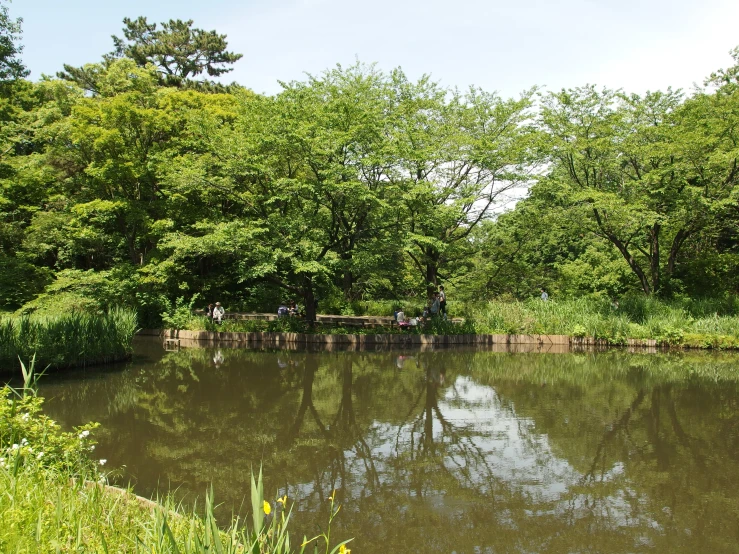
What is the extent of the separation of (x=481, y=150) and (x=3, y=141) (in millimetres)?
16132

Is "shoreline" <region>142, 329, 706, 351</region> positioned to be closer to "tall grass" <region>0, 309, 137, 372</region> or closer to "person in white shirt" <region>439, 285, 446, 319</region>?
"person in white shirt" <region>439, 285, 446, 319</region>

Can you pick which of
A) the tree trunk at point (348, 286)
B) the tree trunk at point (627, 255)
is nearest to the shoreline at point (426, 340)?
the tree trunk at point (627, 255)

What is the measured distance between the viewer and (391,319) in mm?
20891

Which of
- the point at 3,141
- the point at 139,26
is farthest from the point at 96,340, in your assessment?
the point at 139,26

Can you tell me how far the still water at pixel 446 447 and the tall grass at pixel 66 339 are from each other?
705 millimetres

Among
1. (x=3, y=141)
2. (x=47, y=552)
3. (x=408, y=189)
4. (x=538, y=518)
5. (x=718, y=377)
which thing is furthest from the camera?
(x=408, y=189)

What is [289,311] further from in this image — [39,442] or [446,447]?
[39,442]

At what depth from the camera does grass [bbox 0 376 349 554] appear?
2888mm

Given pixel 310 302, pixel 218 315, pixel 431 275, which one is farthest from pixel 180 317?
pixel 431 275

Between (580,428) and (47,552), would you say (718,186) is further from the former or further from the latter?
(47,552)

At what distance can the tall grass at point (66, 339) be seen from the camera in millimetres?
11914

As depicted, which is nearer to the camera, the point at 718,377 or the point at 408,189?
the point at 718,377

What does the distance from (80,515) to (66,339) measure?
10.7 metres

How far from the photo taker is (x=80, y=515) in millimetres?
3689
